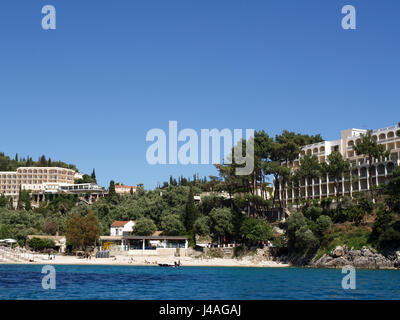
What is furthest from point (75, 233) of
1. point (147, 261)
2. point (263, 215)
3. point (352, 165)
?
point (352, 165)

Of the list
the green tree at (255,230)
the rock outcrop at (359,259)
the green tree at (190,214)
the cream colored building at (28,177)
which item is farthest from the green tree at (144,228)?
the cream colored building at (28,177)

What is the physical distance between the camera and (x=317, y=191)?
87.3 m

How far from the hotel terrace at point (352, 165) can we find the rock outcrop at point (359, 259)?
60.5ft

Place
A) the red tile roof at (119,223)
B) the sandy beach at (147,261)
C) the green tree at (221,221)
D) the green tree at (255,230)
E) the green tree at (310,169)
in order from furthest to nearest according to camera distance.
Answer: the red tile roof at (119,223), the green tree at (310,169), the green tree at (221,221), the green tree at (255,230), the sandy beach at (147,261)

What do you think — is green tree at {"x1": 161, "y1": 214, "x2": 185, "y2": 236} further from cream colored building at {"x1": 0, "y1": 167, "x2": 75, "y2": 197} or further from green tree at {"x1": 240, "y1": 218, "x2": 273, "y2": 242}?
cream colored building at {"x1": 0, "y1": 167, "x2": 75, "y2": 197}

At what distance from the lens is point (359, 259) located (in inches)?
2151

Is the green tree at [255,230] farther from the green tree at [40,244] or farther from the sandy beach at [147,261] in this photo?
the green tree at [40,244]

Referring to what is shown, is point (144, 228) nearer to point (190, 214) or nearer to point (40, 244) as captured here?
point (190, 214)

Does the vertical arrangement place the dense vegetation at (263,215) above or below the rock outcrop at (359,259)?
above

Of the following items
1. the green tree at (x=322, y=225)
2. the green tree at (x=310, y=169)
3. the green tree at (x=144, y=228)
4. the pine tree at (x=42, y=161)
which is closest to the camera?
the green tree at (x=322, y=225)

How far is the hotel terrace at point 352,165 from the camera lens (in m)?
76.6

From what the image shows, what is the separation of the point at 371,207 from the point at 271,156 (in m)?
18.8

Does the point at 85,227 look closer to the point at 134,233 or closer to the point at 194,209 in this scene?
the point at 134,233
